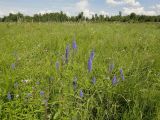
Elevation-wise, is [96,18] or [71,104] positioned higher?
[96,18]

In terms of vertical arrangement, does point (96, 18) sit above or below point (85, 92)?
above

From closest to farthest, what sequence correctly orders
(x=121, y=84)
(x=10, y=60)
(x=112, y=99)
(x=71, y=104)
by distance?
1. (x=71, y=104)
2. (x=112, y=99)
3. (x=121, y=84)
4. (x=10, y=60)

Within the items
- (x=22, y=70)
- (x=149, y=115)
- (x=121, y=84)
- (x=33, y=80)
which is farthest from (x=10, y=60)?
(x=149, y=115)

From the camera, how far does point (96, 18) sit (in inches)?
379

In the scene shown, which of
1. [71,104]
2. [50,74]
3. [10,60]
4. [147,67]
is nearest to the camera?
[71,104]

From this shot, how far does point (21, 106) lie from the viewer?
2.31 metres

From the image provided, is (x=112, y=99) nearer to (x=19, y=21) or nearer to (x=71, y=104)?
(x=71, y=104)

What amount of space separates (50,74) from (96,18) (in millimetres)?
6974

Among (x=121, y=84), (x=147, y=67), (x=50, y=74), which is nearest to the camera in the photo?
(x=121, y=84)

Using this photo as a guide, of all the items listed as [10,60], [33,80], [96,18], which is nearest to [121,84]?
[33,80]

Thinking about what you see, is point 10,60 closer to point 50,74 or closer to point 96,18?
point 50,74

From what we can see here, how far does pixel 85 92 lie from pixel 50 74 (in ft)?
1.57

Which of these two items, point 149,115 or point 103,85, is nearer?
point 149,115

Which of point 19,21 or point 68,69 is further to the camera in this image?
point 19,21
